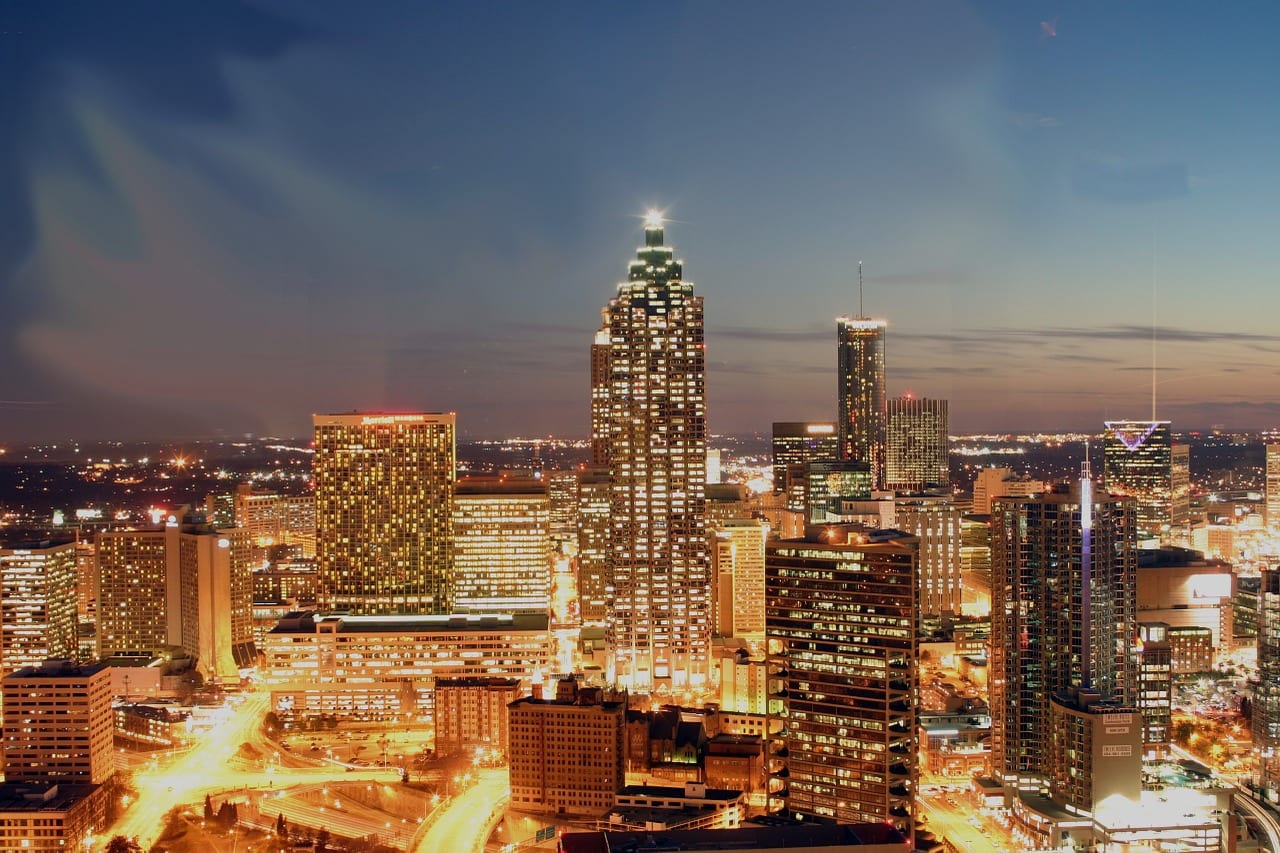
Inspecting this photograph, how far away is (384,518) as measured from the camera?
21.6m

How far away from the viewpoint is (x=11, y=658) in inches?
734

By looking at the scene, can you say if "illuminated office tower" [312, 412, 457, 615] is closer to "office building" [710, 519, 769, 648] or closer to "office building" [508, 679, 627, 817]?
"office building" [710, 519, 769, 648]

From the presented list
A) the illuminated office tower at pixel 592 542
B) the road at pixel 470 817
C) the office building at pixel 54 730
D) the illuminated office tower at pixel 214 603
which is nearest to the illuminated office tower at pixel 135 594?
the illuminated office tower at pixel 214 603

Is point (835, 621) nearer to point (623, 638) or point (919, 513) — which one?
point (623, 638)

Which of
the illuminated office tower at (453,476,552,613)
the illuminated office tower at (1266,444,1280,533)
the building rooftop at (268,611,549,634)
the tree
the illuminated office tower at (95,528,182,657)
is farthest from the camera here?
the illuminated office tower at (1266,444,1280,533)

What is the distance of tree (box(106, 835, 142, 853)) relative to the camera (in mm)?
12109

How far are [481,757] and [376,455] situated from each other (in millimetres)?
7253

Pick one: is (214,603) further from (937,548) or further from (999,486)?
(999,486)

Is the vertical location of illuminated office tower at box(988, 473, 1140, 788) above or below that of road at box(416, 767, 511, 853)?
above

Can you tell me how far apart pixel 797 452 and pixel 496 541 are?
10652mm

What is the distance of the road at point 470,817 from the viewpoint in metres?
12.8

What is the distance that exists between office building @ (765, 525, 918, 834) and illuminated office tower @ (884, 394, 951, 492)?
1401cm

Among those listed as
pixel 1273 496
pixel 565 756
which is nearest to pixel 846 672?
pixel 565 756

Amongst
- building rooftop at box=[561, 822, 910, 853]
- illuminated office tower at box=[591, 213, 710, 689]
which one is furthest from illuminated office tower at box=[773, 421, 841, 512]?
building rooftop at box=[561, 822, 910, 853]
